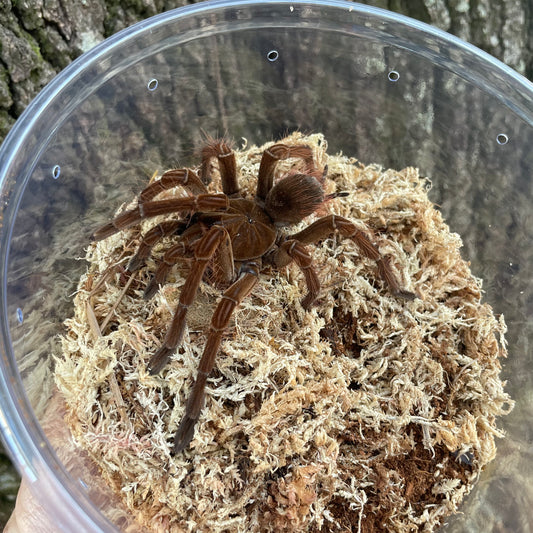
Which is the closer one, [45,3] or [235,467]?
[235,467]

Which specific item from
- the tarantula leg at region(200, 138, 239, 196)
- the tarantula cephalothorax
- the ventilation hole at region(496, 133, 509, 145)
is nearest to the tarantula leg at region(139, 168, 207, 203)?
the tarantula cephalothorax

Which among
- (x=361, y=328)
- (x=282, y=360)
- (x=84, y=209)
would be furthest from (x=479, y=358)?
(x=84, y=209)

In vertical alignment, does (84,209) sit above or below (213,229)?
below

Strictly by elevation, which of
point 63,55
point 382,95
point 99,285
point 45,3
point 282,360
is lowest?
point 99,285

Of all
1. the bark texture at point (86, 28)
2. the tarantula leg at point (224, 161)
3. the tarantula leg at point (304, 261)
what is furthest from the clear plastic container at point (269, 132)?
the tarantula leg at point (304, 261)

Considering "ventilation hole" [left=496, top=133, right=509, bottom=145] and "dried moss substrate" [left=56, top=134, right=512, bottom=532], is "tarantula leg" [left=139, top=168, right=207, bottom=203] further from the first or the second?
"ventilation hole" [left=496, top=133, right=509, bottom=145]

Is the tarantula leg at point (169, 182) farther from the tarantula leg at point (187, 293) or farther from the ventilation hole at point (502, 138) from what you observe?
the ventilation hole at point (502, 138)

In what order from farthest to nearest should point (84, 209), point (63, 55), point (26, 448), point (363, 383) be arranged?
point (63, 55) → point (84, 209) → point (363, 383) → point (26, 448)

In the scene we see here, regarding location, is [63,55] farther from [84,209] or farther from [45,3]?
[84,209]

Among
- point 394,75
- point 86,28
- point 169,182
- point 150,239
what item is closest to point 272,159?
point 169,182
